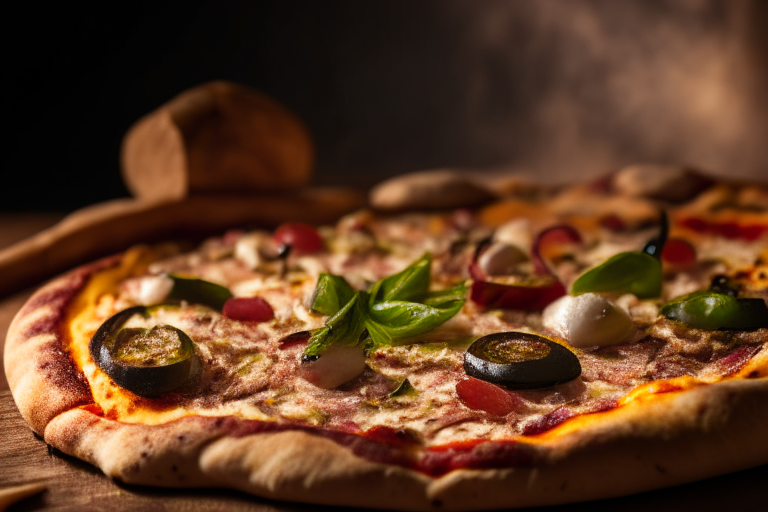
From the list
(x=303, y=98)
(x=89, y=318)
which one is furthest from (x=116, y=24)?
(x=89, y=318)

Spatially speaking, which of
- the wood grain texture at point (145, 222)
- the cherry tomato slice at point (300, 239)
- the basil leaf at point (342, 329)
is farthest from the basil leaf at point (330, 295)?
the wood grain texture at point (145, 222)

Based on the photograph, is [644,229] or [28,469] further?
[644,229]

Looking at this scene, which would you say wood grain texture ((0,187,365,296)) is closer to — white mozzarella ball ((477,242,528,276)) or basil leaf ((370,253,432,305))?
white mozzarella ball ((477,242,528,276))

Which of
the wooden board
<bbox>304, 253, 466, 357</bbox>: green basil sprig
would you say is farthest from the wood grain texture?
the wooden board

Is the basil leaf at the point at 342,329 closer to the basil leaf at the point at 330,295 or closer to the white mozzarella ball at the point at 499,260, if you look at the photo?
the basil leaf at the point at 330,295

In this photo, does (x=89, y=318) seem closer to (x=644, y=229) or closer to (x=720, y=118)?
(x=644, y=229)
